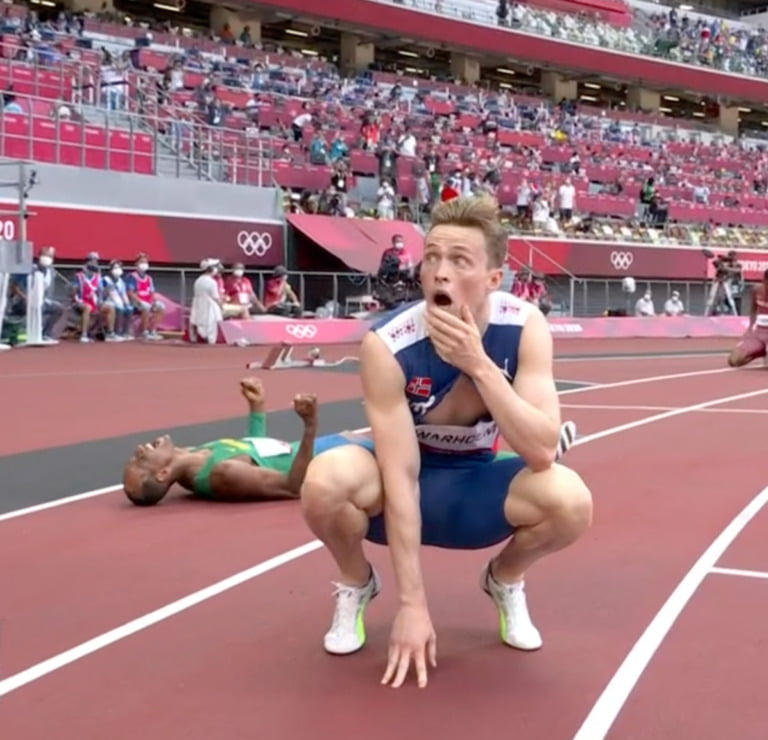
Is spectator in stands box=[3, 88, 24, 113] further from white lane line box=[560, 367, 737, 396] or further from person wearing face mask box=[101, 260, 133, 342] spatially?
white lane line box=[560, 367, 737, 396]

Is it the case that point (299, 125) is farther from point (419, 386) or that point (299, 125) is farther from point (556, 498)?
point (556, 498)

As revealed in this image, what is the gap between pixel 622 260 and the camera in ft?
116

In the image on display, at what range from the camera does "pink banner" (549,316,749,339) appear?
88.4 ft

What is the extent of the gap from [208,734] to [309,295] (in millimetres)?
23748

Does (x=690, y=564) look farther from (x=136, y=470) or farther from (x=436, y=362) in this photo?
(x=136, y=470)

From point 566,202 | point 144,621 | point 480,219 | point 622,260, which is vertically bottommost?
point 144,621

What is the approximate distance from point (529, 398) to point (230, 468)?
3270mm

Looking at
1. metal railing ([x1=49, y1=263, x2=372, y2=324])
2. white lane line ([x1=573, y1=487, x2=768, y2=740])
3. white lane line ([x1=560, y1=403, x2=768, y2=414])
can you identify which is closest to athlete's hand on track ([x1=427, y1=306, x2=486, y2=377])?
white lane line ([x1=573, y1=487, x2=768, y2=740])

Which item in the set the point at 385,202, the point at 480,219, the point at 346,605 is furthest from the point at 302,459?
the point at 385,202

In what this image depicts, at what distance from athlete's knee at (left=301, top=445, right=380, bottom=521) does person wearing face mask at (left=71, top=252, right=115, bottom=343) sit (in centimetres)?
1786

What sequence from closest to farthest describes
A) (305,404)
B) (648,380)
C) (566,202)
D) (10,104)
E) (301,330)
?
(305,404) → (648,380) → (10,104) → (301,330) → (566,202)

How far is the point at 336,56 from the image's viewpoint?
50.0 m

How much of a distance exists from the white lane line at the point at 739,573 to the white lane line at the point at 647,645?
40 mm

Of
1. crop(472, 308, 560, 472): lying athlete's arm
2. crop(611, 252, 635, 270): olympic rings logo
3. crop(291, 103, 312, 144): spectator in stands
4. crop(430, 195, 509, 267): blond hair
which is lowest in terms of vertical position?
crop(472, 308, 560, 472): lying athlete's arm
